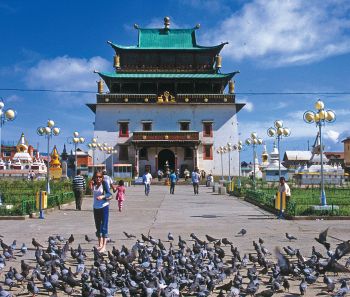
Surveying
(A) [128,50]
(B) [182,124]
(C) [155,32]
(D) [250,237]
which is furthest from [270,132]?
(C) [155,32]

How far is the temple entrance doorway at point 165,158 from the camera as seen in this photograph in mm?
59188

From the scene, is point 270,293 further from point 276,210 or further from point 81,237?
point 276,210

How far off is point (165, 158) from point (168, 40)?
52.2ft

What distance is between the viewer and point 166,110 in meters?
59.8

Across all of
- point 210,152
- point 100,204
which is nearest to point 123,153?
point 210,152

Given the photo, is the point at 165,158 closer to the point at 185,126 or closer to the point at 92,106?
the point at 185,126

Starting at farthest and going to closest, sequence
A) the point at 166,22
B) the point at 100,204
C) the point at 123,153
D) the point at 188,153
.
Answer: the point at 166,22
the point at 123,153
the point at 188,153
the point at 100,204

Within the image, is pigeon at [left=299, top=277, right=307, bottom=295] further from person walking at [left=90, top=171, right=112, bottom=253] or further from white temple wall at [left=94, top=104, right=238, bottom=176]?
white temple wall at [left=94, top=104, right=238, bottom=176]

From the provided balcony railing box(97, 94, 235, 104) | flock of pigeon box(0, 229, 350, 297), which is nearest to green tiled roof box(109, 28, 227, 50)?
balcony railing box(97, 94, 235, 104)

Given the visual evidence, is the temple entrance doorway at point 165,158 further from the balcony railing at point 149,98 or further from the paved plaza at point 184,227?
the paved plaza at point 184,227

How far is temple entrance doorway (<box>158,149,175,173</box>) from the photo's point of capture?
59.2 m

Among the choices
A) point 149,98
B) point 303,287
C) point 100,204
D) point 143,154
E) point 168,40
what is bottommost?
point 303,287

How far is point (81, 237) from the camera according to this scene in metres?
11.6

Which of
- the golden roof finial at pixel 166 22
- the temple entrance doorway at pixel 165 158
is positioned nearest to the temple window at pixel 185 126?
the temple entrance doorway at pixel 165 158
